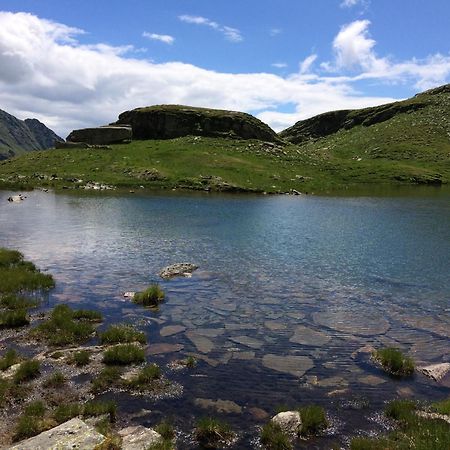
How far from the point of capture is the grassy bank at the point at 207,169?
293 ft

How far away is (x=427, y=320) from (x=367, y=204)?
51221 millimetres

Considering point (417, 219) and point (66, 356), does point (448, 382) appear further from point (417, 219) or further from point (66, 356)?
point (417, 219)

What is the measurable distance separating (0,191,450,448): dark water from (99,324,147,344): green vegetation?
0.79m

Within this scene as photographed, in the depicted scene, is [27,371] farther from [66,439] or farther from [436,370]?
[436,370]

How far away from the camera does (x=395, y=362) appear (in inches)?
613

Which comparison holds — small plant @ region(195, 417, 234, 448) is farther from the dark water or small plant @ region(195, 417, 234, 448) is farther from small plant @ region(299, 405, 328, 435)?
small plant @ region(299, 405, 328, 435)

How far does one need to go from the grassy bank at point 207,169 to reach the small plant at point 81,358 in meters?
71.1

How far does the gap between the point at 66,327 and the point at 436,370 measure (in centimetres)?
1389

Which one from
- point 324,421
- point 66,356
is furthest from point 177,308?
point 324,421

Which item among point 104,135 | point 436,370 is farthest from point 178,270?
point 104,135

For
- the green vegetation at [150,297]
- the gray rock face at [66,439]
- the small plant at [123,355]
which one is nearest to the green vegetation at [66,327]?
the small plant at [123,355]

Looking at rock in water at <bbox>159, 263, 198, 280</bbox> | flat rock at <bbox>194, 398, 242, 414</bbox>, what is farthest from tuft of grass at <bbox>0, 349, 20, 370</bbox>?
rock in water at <bbox>159, 263, 198, 280</bbox>

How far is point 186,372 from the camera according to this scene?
1530 centimetres

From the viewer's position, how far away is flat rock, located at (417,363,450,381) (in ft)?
49.1
